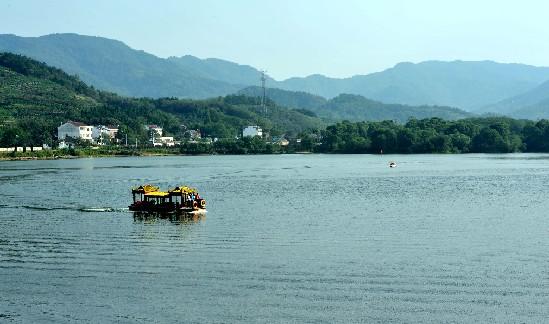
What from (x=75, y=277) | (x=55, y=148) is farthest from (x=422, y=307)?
(x=55, y=148)

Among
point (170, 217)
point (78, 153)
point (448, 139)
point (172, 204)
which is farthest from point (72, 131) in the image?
Result: point (170, 217)

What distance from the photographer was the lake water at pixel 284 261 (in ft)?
75.9

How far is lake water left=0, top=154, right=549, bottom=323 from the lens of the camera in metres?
23.1

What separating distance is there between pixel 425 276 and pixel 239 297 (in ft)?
23.6

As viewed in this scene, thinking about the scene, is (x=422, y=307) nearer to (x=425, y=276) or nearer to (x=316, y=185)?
(x=425, y=276)

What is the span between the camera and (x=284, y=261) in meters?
30.0

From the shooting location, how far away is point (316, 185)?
70.1 m

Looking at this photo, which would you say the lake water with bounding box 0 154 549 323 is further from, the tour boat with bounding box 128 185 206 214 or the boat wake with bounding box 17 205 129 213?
the tour boat with bounding box 128 185 206 214

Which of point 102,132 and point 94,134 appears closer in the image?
point 102,132

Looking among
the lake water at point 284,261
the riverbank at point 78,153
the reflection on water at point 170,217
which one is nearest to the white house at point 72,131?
the riverbank at point 78,153

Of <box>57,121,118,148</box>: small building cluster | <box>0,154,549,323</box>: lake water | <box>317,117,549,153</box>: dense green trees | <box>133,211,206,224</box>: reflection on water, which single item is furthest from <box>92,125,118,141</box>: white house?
<box>133,211,206,224</box>: reflection on water

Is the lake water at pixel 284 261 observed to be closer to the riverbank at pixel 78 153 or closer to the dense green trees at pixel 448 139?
the riverbank at pixel 78 153

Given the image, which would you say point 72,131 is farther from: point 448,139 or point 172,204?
point 172,204

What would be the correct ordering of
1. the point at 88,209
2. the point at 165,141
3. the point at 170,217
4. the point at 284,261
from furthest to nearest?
the point at 165,141
the point at 88,209
the point at 170,217
the point at 284,261
